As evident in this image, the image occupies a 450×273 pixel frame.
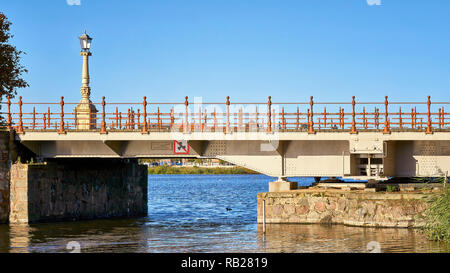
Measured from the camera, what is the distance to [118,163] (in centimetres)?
4166

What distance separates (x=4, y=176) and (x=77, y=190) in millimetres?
4488

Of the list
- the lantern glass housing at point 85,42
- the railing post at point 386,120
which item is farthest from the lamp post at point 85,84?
the railing post at point 386,120

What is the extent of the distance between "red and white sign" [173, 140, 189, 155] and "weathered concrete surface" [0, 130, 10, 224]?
7.93 metres

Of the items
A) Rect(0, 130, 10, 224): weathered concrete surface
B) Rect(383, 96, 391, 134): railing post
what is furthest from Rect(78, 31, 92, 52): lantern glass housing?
Rect(383, 96, 391, 134): railing post

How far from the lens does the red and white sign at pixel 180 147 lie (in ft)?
112

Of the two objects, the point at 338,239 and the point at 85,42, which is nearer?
the point at 338,239

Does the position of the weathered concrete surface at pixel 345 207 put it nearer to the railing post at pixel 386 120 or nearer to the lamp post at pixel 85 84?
the railing post at pixel 386 120

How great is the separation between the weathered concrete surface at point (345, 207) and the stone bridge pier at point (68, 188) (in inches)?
412

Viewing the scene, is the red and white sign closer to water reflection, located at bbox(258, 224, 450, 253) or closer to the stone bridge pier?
water reflection, located at bbox(258, 224, 450, 253)

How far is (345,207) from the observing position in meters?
31.5

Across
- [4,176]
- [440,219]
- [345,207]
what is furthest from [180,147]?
[440,219]

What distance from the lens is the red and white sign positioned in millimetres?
34134

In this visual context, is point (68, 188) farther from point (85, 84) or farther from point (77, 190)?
point (85, 84)
